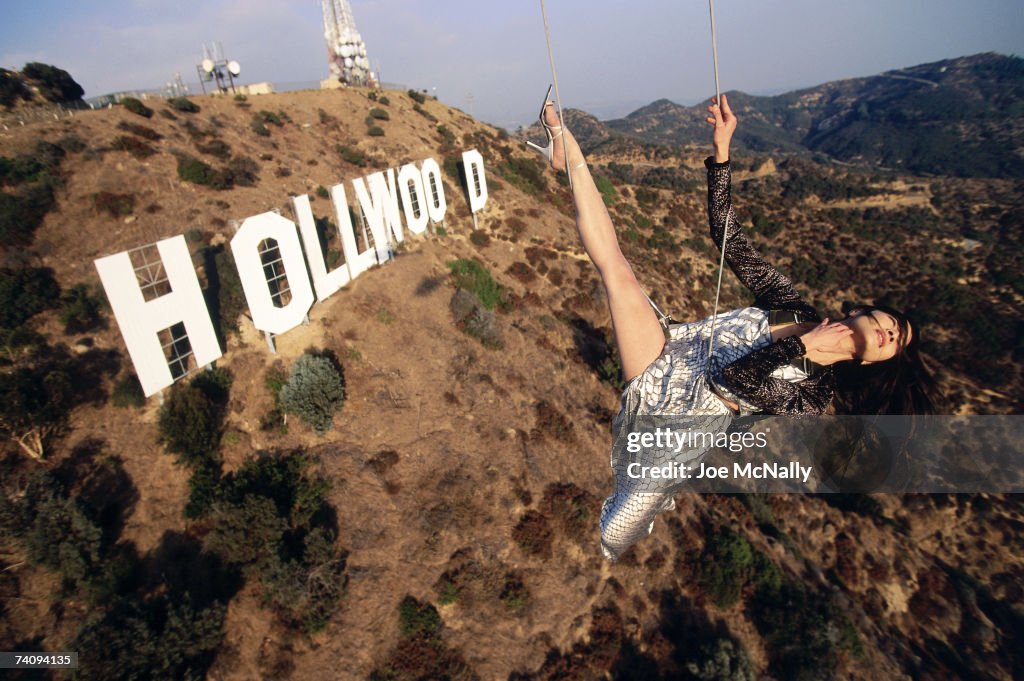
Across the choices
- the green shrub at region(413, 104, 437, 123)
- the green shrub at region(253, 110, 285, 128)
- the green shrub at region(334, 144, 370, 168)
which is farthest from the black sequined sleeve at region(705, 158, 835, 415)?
the green shrub at region(413, 104, 437, 123)

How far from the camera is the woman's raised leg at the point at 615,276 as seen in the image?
3.64 meters

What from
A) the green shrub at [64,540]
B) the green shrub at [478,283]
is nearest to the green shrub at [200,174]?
the green shrub at [478,283]

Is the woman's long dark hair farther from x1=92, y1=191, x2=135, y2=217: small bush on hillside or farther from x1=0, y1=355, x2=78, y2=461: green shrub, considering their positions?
x1=92, y1=191, x2=135, y2=217: small bush on hillside

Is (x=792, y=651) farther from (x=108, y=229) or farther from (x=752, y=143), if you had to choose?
(x=752, y=143)

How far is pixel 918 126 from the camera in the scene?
134 meters

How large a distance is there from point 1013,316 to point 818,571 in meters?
32.8

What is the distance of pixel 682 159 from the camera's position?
217 feet

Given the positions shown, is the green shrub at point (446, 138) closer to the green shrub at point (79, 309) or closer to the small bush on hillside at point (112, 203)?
the small bush on hillside at point (112, 203)

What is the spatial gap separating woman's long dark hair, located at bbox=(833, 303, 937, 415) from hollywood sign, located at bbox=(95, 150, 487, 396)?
16872mm

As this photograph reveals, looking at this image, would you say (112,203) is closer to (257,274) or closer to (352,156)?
(257,274)

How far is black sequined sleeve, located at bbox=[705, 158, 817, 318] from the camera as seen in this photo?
388 centimetres

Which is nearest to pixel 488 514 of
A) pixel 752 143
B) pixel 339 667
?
pixel 339 667

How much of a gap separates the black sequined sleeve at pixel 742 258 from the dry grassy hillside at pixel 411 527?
637 inches

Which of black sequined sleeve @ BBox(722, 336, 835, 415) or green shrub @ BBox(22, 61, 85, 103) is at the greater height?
green shrub @ BBox(22, 61, 85, 103)
